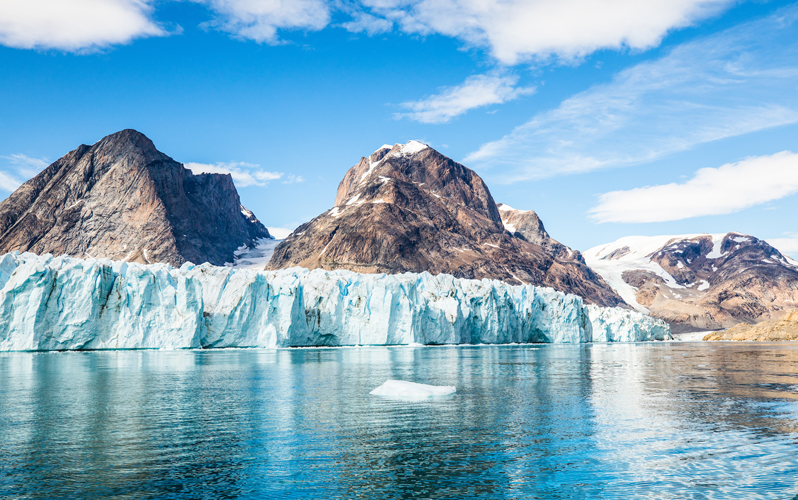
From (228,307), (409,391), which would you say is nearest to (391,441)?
(409,391)

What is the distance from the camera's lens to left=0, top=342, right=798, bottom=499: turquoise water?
36.2ft

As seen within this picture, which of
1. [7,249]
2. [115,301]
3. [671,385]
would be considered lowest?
[671,385]

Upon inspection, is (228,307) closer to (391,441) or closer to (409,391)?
(409,391)

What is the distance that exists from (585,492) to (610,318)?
111 meters

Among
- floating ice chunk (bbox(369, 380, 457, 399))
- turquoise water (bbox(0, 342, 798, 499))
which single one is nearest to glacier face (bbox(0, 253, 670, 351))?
turquoise water (bbox(0, 342, 798, 499))

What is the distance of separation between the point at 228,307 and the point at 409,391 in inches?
1636

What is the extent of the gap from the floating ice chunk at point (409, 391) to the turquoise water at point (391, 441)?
2.39 ft

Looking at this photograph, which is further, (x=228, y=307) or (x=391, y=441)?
(x=228, y=307)

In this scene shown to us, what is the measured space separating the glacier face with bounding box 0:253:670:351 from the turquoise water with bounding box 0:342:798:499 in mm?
26143

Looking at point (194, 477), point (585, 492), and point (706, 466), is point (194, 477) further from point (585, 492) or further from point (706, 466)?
point (706, 466)

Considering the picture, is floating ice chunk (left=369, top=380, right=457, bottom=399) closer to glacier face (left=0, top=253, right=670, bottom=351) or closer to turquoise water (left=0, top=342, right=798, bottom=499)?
turquoise water (left=0, top=342, right=798, bottom=499)

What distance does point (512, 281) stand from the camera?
184875mm

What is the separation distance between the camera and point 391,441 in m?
A: 15.0

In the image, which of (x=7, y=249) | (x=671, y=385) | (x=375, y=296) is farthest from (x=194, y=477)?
(x=7, y=249)
